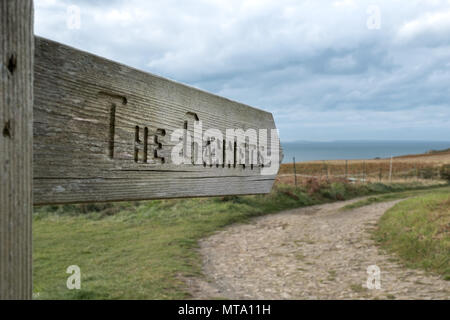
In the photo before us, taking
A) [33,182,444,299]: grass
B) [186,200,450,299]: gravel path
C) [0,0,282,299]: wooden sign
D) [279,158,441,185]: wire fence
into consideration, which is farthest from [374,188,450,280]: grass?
[279,158,441,185]: wire fence

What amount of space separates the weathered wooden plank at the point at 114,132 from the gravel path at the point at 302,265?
14.7 feet

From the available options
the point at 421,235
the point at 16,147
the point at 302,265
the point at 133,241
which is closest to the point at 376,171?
the point at 421,235

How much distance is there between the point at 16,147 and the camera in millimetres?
883

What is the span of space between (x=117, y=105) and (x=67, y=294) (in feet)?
16.3

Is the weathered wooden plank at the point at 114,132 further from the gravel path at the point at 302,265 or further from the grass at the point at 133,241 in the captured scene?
the gravel path at the point at 302,265

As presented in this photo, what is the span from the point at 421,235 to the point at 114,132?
29.9 feet

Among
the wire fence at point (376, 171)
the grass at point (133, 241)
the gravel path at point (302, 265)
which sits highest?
the wire fence at point (376, 171)

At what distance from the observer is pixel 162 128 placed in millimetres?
1391

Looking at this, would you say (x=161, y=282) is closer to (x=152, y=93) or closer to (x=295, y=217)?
(x=152, y=93)

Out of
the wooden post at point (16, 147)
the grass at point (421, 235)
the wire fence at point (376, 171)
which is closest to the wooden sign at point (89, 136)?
the wooden post at point (16, 147)

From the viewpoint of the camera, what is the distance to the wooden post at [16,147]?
2.82 ft

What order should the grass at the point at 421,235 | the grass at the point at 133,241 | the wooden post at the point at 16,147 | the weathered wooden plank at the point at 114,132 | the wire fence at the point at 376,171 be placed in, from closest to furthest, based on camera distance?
the wooden post at the point at 16,147, the weathered wooden plank at the point at 114,132, the grass at the point at 133,241, the grass at the point at 421,235, the wire fence at the point at 376,171

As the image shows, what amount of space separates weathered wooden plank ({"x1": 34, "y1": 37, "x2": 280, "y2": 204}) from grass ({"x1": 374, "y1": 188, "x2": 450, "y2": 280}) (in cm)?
692
